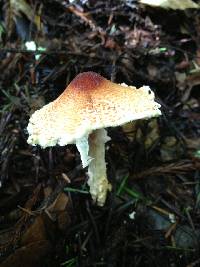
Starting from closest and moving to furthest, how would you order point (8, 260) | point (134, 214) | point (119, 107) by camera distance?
point (119, 107) < point (8, 260) < point (134, 214)

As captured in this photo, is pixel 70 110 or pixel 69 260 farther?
pixel 69 260

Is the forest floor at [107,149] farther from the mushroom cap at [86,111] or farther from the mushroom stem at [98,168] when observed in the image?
the mushroom cap at [86,111]

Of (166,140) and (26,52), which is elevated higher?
(26,52)

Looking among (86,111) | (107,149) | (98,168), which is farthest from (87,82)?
(107,149)

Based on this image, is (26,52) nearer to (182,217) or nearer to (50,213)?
(50,213)

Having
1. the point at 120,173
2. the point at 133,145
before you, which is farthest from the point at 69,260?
the point at 133,145

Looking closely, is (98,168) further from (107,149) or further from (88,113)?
(88,113)

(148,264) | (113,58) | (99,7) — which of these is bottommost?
(148,264)
